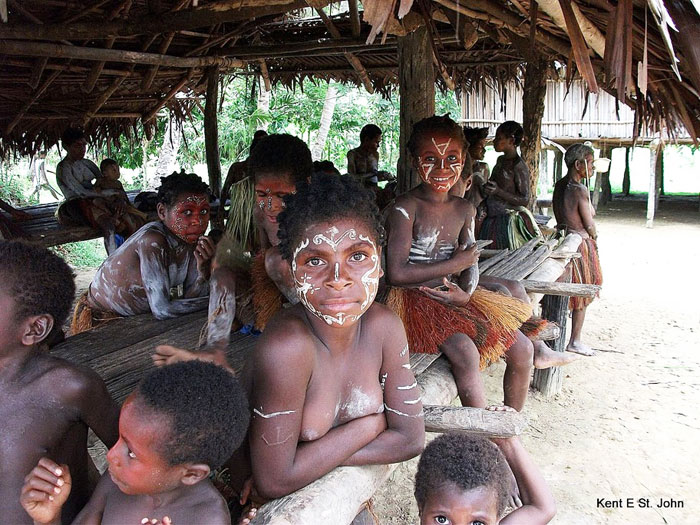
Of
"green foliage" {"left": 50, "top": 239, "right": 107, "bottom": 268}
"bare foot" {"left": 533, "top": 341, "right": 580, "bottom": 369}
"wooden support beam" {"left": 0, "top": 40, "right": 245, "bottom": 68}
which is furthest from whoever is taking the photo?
"green foliage" {"left": 50, "top": 239, "right": 107, "bottom": 268}

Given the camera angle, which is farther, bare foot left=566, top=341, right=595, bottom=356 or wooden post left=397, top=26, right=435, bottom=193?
bare foot left=566, top=341, right=595, bottom=356

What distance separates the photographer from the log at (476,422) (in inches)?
82.0

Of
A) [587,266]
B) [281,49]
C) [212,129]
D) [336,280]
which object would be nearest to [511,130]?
[587,266]

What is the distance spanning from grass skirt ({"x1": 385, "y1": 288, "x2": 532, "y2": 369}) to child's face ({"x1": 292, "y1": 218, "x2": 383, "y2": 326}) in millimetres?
1106

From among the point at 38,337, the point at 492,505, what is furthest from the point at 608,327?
the point at 38,337

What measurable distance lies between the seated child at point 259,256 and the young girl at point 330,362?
0.51 meters

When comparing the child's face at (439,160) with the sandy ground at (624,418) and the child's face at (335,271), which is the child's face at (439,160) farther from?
the sandy ground at (624,418)

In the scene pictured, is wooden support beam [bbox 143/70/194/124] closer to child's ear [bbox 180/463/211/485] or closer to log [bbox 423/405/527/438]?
log [bbox 423/405/527/438]

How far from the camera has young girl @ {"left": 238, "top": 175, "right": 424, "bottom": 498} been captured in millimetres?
1684

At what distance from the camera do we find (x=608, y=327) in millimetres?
7238

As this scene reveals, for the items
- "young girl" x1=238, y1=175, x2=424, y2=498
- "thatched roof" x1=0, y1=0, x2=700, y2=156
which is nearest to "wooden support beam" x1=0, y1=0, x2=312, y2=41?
"thatched roof" x1=0, y1=0, x2=700, y2=156

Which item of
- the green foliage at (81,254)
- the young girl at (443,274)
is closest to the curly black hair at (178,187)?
the young girl at (443,274)

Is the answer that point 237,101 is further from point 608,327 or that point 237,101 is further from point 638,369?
point 638,369

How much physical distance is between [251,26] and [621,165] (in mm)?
27826
